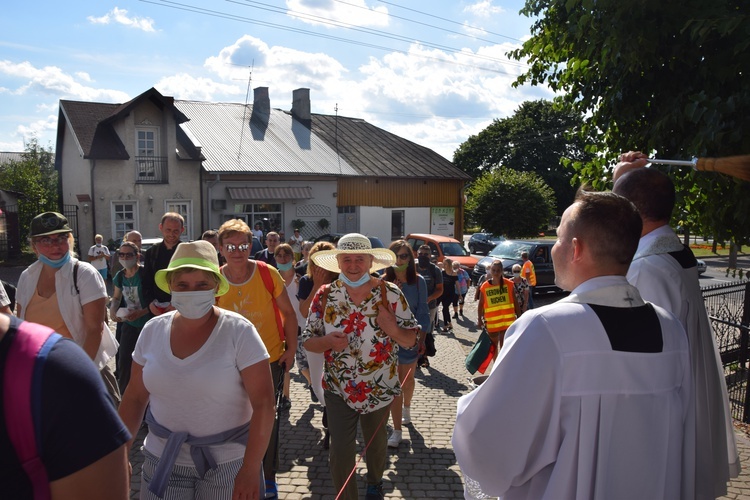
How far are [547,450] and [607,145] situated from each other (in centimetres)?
→ 516

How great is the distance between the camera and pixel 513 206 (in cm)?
3142

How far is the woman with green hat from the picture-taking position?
117 inches

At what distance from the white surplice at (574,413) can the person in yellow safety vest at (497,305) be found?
6059 millimetres

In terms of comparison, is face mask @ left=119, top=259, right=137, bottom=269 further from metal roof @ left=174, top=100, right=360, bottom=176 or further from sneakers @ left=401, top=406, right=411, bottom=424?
metal roof @ left=174, top=100, right=360, bottom=176

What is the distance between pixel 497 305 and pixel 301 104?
91.1 ft

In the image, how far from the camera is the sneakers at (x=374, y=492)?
4.45m

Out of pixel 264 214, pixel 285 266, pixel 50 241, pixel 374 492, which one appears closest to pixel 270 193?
pixel 264 214

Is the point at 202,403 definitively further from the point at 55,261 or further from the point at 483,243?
the point at 483,243

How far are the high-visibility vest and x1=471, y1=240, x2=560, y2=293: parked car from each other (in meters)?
8.72

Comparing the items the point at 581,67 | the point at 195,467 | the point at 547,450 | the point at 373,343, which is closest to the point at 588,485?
the point at 547,450

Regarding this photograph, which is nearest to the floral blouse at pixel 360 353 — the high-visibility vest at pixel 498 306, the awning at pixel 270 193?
the high-visibility vest at pixel 498 306

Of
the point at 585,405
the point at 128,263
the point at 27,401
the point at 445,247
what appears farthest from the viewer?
the point at 445,247

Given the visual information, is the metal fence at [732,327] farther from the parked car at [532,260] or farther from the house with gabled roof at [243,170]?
the house with gabled roof at [243,170]

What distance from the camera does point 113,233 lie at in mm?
24375
